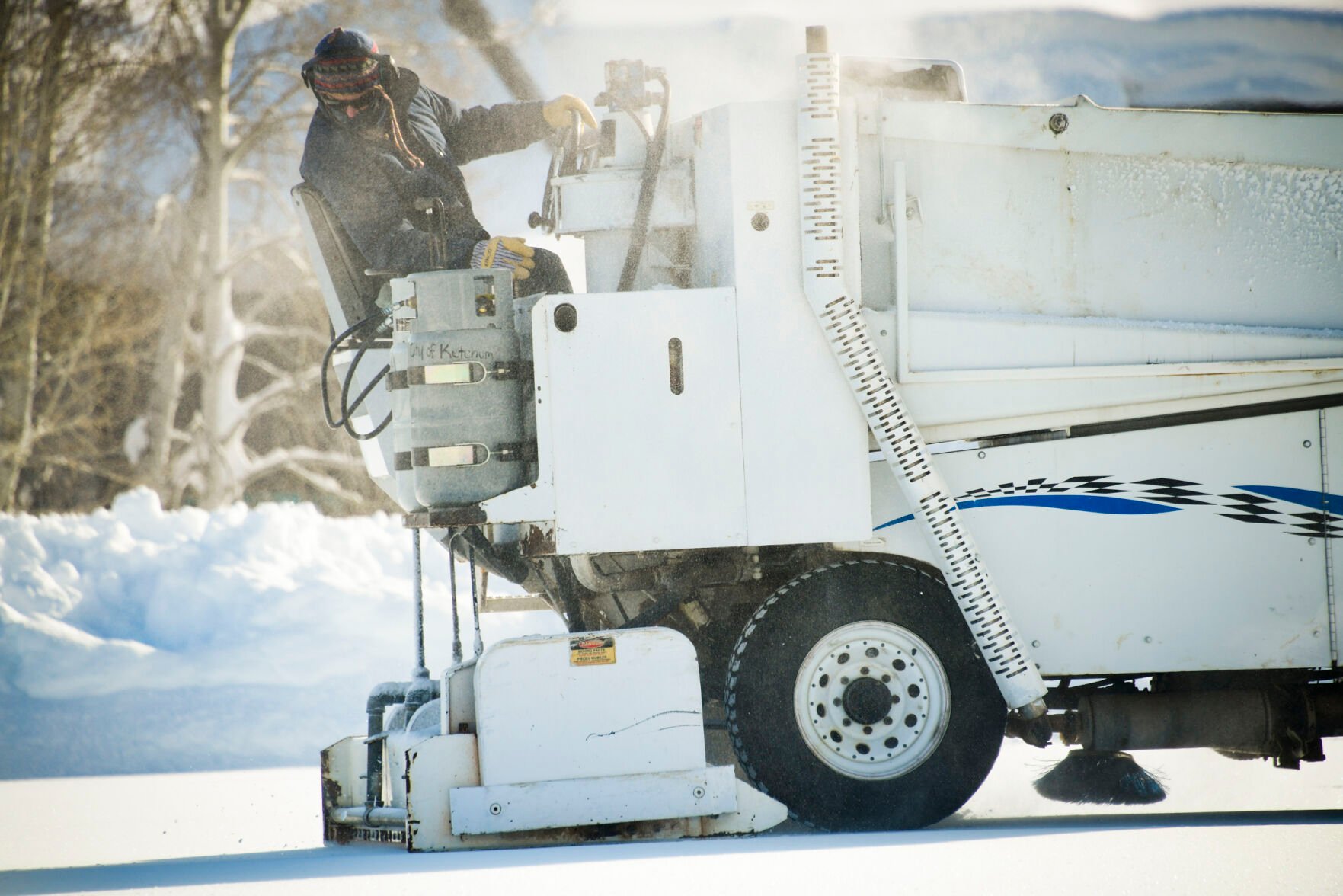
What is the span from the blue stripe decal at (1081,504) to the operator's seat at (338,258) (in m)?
1.92

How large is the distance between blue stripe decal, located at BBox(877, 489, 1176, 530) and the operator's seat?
1.92 metres

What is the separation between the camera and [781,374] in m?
3.98

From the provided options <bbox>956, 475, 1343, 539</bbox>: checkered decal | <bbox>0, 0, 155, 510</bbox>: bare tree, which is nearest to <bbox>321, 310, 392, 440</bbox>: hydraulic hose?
<bbox>956, 475, 1343, 539</bbox>: checkered decal

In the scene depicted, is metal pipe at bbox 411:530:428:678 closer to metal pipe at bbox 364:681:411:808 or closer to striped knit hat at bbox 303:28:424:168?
metal pipe at bbox 364:681:411:808

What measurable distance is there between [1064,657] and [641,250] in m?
1.87

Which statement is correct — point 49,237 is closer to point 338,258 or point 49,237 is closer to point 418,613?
point 338,258

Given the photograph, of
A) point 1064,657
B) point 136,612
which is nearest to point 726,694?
point 1064,657

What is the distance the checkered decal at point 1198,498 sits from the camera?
4195 millimetres

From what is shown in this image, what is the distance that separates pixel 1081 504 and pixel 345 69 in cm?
284

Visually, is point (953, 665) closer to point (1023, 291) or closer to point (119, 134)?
point (1023, 291)

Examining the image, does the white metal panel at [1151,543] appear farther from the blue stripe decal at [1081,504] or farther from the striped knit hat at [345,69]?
the striped knit hat at [345,69]

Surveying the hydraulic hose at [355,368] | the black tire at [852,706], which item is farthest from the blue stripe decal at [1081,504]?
the hydraulic hose at [355,368]

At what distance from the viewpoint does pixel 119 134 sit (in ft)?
44.8

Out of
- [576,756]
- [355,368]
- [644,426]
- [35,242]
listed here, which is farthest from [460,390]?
[35,242]
